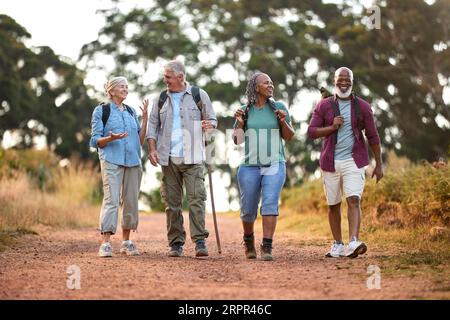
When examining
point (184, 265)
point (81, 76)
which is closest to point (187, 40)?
point (81, 76)

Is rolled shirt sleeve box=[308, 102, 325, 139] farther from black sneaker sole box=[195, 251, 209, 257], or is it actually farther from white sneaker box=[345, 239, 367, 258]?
black sneaker sole box=[195, 251, 209, 257]

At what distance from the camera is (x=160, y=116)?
994 cm

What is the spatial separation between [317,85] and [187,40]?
547cm

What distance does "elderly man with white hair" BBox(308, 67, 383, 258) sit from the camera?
954 cm

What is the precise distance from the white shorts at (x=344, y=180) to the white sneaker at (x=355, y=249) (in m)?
0.50

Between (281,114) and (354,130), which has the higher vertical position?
(281,114)

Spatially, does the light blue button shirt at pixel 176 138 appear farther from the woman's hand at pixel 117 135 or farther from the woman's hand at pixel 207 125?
the woman's hand at pixel 117 135

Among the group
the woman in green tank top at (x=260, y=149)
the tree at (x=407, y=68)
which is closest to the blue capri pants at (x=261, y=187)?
the woman in green tank top at (x=260, y=149)

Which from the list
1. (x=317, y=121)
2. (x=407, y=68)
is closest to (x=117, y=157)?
(x=317, y=121)

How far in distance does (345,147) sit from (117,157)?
95.8 inches

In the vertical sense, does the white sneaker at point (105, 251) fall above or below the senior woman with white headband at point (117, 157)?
below

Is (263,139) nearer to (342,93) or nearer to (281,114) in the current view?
(281,114)

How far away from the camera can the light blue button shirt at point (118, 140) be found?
395 inches

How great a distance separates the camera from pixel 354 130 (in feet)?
31.6
